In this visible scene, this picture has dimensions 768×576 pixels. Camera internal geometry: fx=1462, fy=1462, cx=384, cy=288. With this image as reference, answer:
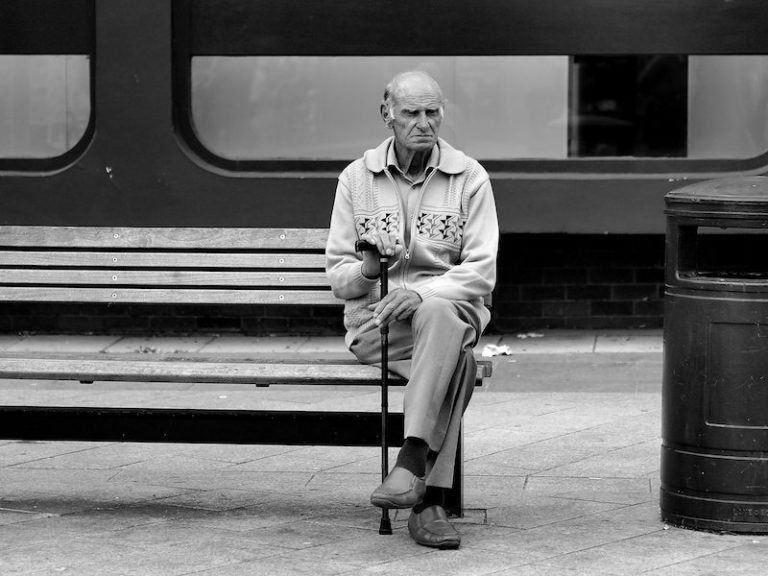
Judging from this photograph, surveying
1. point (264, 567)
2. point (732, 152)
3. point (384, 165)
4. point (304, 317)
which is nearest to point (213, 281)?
point (384, 165)

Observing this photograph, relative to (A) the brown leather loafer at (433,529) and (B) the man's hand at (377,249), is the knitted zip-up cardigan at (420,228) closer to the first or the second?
(B) the man's hand at (377,249)

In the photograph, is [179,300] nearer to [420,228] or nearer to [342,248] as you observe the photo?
[342,248]

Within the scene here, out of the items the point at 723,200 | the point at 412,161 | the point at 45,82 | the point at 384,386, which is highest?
the point at 45,82

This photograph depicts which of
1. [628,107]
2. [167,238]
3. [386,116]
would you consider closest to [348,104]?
[628,107]

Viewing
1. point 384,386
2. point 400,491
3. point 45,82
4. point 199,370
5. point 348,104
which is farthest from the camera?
point 45,82

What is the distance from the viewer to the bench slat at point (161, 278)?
552cm

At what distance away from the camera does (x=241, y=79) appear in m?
9.33

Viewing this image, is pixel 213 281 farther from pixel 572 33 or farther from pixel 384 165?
pixel 572 33

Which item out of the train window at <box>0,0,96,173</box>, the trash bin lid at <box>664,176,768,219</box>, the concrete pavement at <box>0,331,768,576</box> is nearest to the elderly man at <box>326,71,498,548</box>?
the concrete pavement at <box>0,331,768,576</box>

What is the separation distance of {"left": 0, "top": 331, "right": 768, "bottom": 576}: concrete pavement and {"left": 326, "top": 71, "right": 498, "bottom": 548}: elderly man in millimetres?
315

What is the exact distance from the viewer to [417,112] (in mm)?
5051

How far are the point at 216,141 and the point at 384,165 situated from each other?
432 cm

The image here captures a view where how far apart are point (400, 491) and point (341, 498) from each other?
85 cm

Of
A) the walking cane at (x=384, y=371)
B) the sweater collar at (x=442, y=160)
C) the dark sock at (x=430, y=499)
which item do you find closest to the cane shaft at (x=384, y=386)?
the walking cane at (x=384, y=371)
